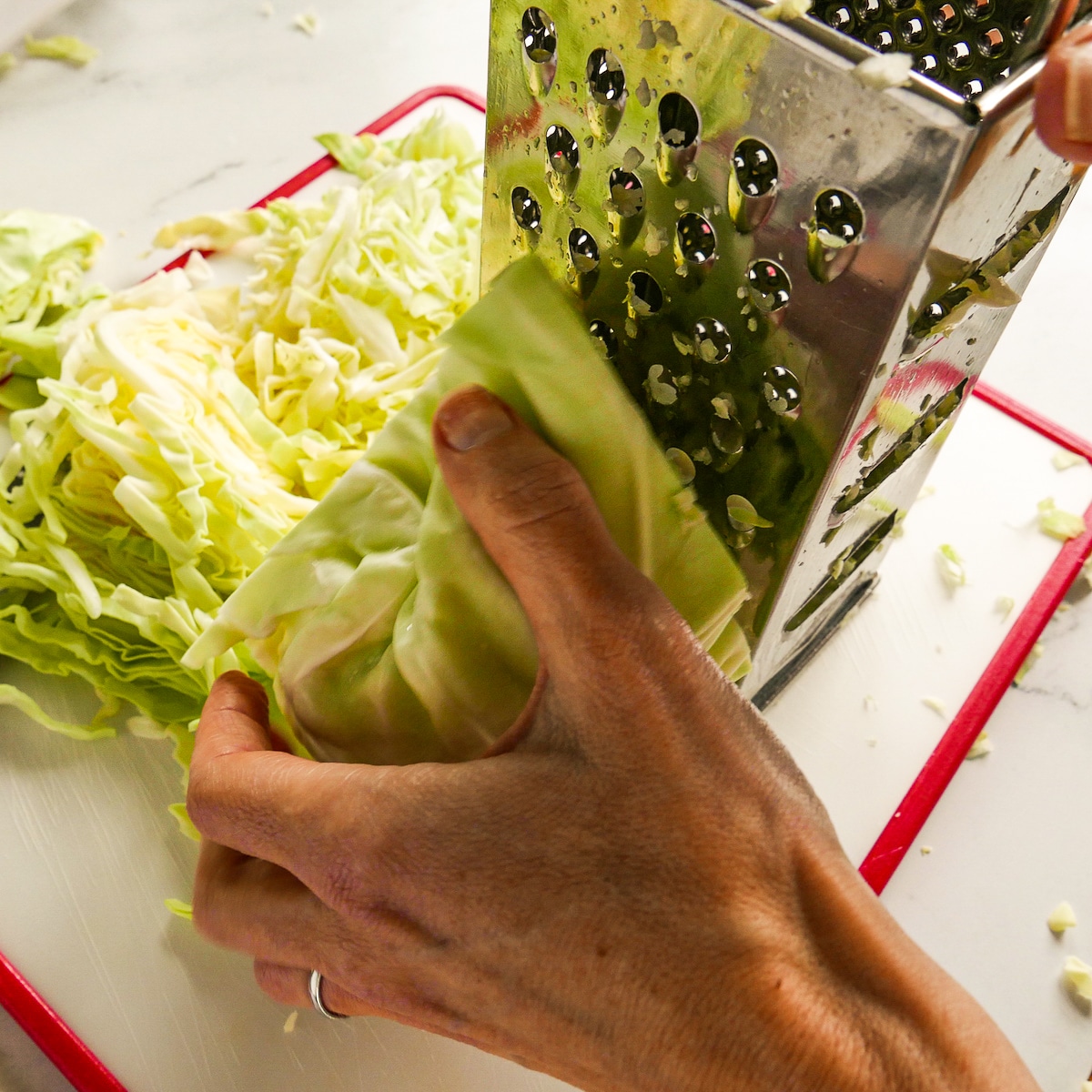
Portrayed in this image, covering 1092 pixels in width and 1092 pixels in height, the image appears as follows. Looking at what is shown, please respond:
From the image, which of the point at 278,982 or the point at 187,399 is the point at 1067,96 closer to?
the point at 278,982

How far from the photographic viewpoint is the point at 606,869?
0.67 meters

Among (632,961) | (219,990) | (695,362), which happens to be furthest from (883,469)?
(219,990)

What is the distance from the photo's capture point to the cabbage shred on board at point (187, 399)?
1.14m

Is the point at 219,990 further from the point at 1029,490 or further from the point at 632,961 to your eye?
the point at 1029,490

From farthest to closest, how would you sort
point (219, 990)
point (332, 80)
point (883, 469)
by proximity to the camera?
point (332, 80) < point (219, 990) < point (883, 469)

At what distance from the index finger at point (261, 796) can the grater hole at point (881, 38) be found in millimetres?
605

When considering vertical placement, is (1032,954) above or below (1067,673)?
below

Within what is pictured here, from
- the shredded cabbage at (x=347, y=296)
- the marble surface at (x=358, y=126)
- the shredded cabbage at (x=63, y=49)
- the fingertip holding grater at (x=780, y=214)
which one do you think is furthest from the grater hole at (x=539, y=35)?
the shredded cabbage at (x=63, y=49)

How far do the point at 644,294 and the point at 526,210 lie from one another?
5.2 inches

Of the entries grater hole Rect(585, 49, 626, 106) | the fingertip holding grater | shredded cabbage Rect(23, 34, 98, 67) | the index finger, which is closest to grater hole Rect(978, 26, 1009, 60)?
the fingertip holding grater

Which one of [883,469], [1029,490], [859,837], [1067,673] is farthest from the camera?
[1029,490]

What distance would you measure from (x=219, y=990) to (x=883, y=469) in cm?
76

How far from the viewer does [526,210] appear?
0.80m

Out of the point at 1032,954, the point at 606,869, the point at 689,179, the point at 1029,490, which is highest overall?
the point at 689,179
